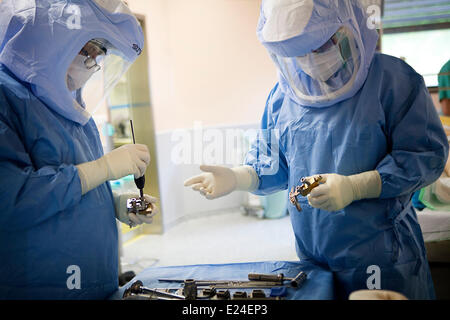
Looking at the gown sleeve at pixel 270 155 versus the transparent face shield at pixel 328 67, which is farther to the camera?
the gown sleeve at pixel 270 155

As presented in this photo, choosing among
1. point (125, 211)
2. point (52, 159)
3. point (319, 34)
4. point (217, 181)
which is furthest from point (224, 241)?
point (319, 34)

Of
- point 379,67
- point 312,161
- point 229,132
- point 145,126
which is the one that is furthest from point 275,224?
point 379,67

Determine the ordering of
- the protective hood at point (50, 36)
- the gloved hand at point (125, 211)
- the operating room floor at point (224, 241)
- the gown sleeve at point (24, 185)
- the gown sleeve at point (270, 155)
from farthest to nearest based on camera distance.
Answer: the operating room floor at point (224, 241)
the gown sleeve at point (270, 155)
the gloved hand at point (125, 211)
the protective hood at point (50, 36)
the gown sleeve at point (24, 185)

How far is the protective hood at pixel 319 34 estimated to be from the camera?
109 cm

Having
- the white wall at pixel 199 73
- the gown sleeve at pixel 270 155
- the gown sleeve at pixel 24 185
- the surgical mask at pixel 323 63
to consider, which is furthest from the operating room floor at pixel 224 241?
the gown sleeve at pixel 24 185

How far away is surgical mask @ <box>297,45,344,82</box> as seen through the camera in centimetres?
118

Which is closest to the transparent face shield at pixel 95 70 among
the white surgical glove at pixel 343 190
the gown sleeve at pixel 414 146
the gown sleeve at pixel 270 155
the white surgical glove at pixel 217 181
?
the white surgical glove at pixel 217 181

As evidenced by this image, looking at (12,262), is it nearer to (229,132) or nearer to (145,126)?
(145,126)

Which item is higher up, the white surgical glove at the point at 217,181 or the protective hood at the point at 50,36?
the protective hood at the point at 50,36

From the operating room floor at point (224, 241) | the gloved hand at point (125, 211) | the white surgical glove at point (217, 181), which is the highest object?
the white surgical glove at point (217, 181)

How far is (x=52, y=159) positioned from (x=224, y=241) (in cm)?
87

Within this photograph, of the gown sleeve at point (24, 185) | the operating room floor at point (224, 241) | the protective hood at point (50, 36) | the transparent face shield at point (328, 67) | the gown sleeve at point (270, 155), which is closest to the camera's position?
the gown sleeve at point (24, 185)

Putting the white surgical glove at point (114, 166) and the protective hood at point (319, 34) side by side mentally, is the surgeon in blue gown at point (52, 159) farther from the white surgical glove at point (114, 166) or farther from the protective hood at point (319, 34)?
the protective hood at point (319, 34)

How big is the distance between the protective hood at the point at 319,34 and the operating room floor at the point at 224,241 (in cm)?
60
